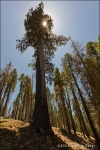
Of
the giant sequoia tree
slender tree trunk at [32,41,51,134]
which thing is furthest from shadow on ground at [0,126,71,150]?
the giant sequoia tree

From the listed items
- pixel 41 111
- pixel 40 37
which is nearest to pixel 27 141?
pixel 41 111

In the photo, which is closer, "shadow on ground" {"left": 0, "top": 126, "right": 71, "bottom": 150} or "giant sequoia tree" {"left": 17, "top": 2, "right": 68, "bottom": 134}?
"shadow on ground" {"left": 0, "top": 126, "right": 71, "bottom": 150}

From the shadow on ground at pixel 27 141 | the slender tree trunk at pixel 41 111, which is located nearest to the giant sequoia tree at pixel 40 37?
the slender tree trunk at pixel 41 111

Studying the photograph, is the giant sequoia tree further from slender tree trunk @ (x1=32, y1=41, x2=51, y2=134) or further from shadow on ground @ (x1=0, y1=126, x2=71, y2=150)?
shadow on ground @ (x1=0, y1=126, x2=71, y2=150)

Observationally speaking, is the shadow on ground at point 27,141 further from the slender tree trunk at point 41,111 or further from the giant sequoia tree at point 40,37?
the giant sequoia tree at point 40,37

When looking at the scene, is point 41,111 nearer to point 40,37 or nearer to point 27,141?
point 27,141

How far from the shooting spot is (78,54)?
16328 millimetres

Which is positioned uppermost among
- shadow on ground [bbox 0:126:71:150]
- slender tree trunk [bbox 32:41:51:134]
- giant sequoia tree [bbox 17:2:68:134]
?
giant sequoia tree [bbox 17:2:68:134]

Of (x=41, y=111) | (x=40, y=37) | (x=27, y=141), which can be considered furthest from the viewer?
(x=40, y=37)

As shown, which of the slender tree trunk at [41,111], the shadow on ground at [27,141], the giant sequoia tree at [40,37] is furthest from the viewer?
the giant sequoia tree at [40,37]

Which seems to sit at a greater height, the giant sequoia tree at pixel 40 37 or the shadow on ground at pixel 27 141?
the giant sequoia tree at pixel 40 37

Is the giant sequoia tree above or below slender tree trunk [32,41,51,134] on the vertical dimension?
above

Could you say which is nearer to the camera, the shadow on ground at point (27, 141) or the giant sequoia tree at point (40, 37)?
the shadow on ground at point (27, 141)

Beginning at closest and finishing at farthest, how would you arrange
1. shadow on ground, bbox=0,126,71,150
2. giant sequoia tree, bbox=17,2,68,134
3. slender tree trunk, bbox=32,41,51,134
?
1. shadow on ground, bbox=0,126,71,150
2. slender tree trunk, bbox=32,41,51,134
3. giant sequoia tree, bbox=17,2,68,134
